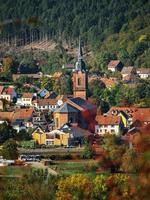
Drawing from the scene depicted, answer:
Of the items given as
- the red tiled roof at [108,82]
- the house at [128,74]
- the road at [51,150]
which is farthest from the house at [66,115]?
the house at [128,74]

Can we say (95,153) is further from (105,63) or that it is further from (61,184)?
(105,63)

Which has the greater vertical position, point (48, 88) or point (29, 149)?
point (48, 88)

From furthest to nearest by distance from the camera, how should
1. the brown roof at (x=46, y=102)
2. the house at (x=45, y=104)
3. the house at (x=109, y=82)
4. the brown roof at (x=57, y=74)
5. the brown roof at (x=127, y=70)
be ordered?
the brown roof at (x=127, y=70) → the brown roof at (x=57, y=74) → the house at (x=109, y=82) → the brown roof at (x=46, y=102) → the house at (x=45, y=104)

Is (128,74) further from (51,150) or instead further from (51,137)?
(51,150)

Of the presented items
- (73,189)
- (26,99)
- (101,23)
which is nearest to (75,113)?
(26,99)

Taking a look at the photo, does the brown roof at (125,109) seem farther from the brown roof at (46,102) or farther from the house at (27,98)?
the house at (27,98)

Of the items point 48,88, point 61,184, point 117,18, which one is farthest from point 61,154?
point 117,18
